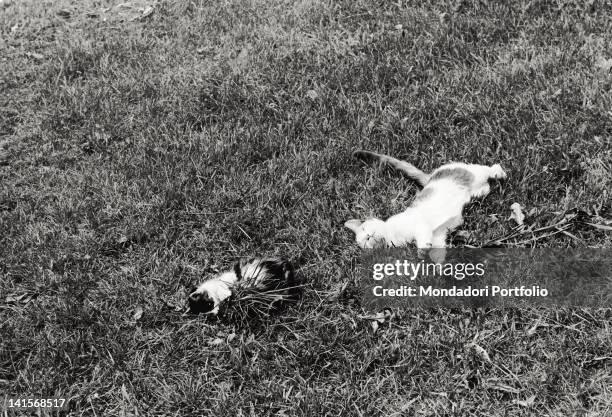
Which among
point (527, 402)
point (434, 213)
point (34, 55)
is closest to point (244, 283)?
point (434, 213)

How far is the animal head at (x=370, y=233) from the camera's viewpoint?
11.4 ft

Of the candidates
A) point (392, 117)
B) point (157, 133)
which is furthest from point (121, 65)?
point (392, 117)

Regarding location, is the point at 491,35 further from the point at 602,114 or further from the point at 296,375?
the point at 296,375

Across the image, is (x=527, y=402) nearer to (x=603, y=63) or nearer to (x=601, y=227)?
(x=601, y=227)

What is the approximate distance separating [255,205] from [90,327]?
1.24 m

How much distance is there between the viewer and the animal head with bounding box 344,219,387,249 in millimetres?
3488

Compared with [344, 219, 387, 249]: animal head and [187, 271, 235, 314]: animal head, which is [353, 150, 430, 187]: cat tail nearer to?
[344, 219, 387, 249]: animal head

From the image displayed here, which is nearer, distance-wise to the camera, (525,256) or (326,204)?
(525,256)

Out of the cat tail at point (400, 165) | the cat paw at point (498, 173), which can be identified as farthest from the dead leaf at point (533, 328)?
the cat tail at point (400, 165)

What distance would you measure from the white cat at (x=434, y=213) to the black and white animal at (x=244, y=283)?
0.50m

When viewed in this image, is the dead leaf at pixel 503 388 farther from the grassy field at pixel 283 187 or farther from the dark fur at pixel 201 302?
the dark fur at pixel 201 302

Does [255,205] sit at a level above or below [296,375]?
above

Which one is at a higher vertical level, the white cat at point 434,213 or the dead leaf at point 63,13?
the dead leaf at point 63,13

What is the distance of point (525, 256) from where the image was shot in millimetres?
3369
